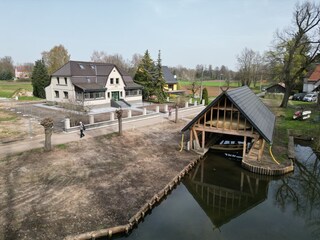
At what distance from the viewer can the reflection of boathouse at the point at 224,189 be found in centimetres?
1366

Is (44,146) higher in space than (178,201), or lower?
higher

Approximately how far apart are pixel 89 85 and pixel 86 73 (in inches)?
119

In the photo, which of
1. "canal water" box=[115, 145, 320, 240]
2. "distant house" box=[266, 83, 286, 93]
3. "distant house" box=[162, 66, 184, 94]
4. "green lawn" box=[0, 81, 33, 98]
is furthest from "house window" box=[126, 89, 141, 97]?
"distant house" box=[266, 83, 286, 93]

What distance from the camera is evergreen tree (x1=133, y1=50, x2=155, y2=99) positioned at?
46.3 meters

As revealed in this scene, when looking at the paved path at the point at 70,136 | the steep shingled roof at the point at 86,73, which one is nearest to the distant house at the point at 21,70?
the steep shingled roof at the point at 86,73

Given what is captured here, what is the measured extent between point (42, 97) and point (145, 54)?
2376 centimetres

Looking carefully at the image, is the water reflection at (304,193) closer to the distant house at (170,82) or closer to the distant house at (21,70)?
the distant house at (170,82)

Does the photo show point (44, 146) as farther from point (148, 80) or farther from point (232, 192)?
point (148, 80)

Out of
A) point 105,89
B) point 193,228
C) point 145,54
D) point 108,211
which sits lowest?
point 193,228

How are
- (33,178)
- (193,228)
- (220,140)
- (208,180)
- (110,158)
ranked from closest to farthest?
(193,228), (33,178), (208,180), (110,158), (220,140)

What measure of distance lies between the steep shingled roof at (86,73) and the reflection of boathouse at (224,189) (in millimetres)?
25972

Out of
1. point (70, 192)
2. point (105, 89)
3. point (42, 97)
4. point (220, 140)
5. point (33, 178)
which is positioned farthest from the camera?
point (42, 97)

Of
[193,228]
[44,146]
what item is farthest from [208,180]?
[44,146]

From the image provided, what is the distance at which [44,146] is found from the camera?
20.1 meters
